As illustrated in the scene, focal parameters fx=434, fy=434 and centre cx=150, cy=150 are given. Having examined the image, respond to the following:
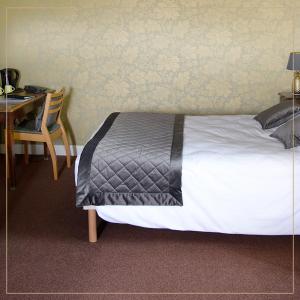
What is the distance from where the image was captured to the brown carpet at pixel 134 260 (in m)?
1.99

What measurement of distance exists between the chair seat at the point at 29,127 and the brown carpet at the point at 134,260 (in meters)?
0.79

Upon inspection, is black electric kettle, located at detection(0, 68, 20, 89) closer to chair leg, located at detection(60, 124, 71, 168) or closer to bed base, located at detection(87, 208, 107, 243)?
chair leg, located at detection(60, 124, 71, 168)

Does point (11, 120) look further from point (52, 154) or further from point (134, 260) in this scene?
point (134, 260)

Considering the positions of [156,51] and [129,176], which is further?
[156,51]

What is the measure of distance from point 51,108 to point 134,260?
1.58 metres

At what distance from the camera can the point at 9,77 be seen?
386 cm

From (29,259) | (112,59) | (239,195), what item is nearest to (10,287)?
(29,259)

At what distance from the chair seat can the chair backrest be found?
1.5 inches

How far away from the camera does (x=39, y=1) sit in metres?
3.89

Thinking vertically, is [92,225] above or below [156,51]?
below

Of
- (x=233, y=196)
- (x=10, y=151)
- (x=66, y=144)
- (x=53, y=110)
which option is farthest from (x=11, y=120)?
(x=233, y=196)

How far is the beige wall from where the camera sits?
12.3 ft

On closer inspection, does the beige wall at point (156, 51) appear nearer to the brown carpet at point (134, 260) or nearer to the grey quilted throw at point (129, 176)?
the brown carpet at point (134, 260)

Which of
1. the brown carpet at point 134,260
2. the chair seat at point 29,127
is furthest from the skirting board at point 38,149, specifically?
the brown carpet at point 134,260
